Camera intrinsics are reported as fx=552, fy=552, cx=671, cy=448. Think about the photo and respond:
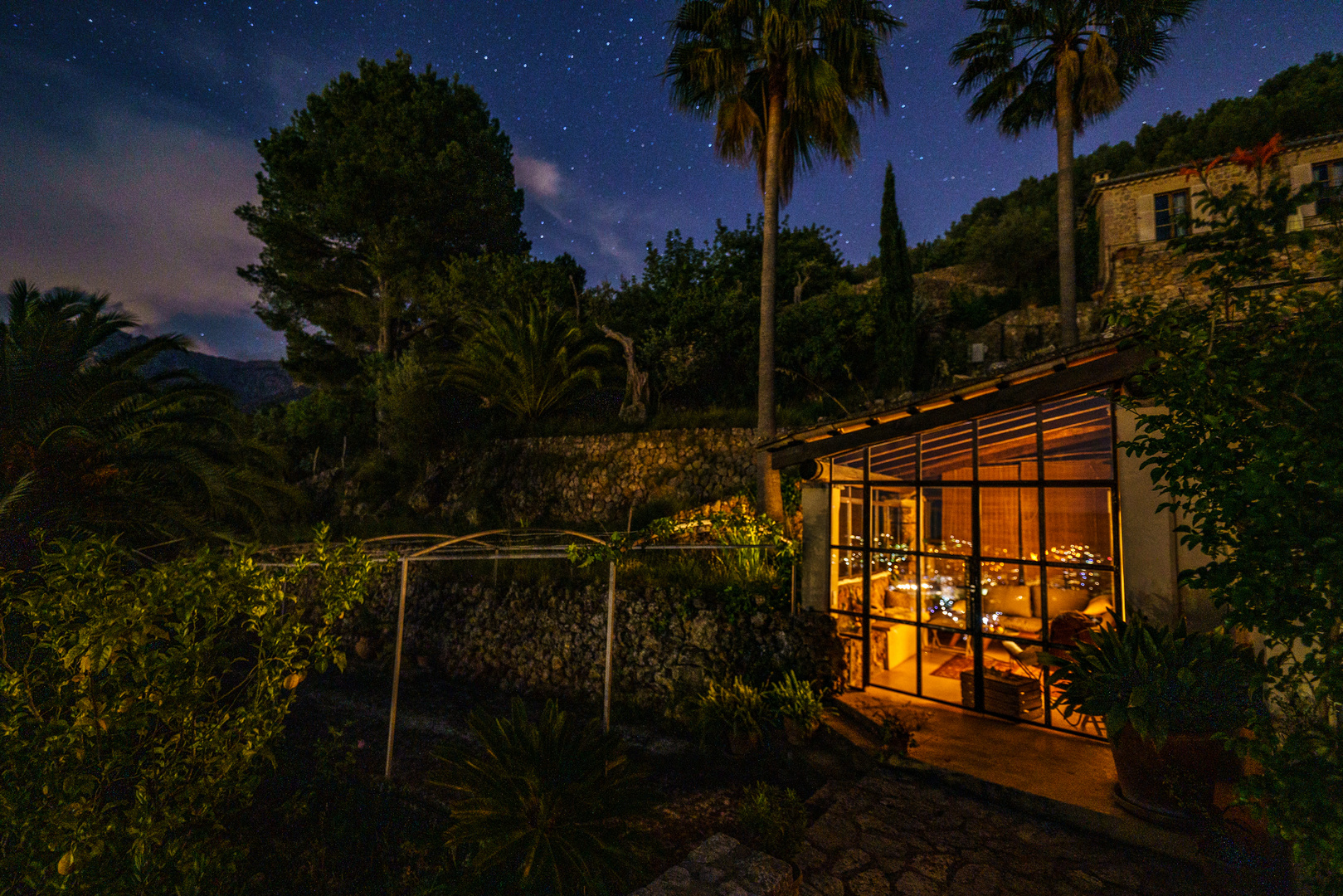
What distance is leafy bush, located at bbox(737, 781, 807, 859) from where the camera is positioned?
4.40 m

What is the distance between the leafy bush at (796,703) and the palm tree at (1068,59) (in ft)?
25.7

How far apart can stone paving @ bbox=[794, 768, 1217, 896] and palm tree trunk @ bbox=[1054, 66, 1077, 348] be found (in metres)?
8.30

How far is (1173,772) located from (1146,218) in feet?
65.2

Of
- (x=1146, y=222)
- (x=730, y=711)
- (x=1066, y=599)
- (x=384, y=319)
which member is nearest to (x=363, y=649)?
(x=730, y=711)

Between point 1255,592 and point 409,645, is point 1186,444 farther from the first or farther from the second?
point 409,645

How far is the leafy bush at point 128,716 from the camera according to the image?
115 inches

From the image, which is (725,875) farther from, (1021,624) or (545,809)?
(1021,624)

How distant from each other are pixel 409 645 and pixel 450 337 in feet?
52.5

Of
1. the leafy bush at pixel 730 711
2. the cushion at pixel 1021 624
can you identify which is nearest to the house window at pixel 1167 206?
the cushion at pixel 1021 624

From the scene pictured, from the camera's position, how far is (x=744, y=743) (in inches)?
249

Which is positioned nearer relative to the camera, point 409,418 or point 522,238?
point 409,418

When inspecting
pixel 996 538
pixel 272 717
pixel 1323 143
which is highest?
pixel 1323 143

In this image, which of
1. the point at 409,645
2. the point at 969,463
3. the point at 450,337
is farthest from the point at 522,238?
the point at 969,463

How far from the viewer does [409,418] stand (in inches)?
714
